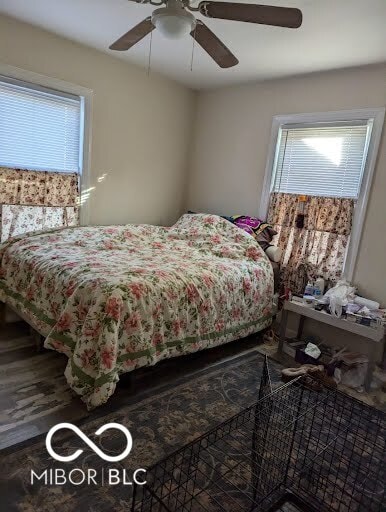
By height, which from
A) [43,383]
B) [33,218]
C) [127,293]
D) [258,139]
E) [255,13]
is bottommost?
[43,383]

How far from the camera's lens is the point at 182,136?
434 cm

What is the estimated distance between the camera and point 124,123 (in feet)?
12.2

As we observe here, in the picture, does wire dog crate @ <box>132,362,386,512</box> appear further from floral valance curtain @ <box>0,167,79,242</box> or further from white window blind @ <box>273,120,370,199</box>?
floral valance curtain @ <box>0,167,79,242</box>

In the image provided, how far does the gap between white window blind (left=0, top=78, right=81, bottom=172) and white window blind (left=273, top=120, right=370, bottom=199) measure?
6.95 ft

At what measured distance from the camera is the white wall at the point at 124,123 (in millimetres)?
3006

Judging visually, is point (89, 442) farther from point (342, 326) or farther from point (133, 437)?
point (342, 326)

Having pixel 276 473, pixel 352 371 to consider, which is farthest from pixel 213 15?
pixel 352 371

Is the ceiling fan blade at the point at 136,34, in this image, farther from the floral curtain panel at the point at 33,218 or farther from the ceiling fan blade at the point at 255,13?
the floral curtain panel at the point at 33,218

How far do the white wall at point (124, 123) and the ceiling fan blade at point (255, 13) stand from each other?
6.19 feet

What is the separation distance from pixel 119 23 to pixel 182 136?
1.75 metres

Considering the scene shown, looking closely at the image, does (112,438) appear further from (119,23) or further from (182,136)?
(182,136)

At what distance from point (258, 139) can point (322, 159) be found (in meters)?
0.78

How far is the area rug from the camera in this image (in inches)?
56.4

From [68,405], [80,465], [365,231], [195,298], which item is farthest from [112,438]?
[365,231]
